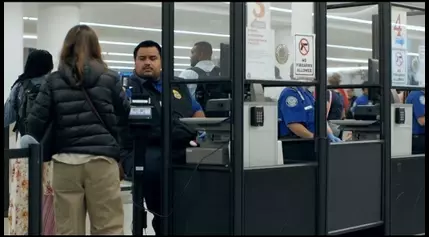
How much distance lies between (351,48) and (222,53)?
10834mm

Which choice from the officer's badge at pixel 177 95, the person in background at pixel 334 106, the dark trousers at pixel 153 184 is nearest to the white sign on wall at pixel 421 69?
the person in background at pixel 334 106

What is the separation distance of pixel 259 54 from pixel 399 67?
4.54ft

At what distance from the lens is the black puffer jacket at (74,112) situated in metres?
3.18

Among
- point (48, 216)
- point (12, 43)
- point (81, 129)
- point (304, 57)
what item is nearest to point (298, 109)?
point (304, 57)

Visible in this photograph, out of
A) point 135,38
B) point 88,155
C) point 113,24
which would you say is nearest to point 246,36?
point 88,155

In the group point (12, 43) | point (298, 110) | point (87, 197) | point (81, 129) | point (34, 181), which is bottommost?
point (87, 197)

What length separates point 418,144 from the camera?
15.8ft

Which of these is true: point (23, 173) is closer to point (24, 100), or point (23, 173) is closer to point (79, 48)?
point (79, 48)

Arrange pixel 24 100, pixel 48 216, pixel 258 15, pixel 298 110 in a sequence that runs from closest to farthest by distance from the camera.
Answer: pixel 258 15, pixel 48 216, pixel 24 100, pixel 298 110

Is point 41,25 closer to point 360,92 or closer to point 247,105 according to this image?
point 360,92

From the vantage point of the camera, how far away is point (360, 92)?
17.8 feet

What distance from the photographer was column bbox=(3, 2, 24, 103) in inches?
331

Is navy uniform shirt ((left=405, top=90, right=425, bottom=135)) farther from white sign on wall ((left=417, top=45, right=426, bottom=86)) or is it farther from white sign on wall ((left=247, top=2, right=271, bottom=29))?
white sign on wall ((left=247, top=2, right=271, bottom=29))

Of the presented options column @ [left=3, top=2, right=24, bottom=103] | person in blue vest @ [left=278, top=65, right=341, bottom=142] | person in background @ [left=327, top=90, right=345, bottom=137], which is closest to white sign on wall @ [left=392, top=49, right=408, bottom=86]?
person in blue vest @ [left=278, top=65, right=341, bottom=142]
